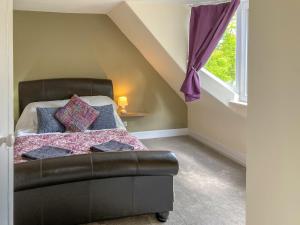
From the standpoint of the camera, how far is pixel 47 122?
14.3 feet

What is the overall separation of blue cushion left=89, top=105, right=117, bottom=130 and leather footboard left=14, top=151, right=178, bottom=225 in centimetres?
187

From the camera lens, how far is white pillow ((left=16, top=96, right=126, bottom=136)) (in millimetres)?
4426

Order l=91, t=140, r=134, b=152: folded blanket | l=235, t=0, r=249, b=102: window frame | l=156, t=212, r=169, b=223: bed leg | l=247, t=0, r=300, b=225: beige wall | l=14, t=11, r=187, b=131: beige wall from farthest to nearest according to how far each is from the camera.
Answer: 1. l=14, t=11, r=187, b=131: beige wall
2. l=235, t=0, r=249, b=102: window frame
3. l=91, t=140, r=134, b=152: folded blanket
4. l=156, t=212, r=169, b=223: bed leg
5. l=247, t=0, r=300, b=225: beige wall

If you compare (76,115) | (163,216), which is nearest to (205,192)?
(163,216)

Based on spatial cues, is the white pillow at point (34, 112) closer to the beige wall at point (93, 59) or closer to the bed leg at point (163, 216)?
the beige wall at point (93, 59)

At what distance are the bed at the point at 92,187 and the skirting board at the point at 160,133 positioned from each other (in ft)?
9.68

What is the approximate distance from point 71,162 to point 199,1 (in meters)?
2.71

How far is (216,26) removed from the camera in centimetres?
394

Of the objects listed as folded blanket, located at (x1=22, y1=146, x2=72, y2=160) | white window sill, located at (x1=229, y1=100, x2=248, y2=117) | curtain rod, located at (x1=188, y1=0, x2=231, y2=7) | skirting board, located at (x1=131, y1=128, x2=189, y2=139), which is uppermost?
curtain rod, located at (x1=188, y1=0, x2=231, y2=7)

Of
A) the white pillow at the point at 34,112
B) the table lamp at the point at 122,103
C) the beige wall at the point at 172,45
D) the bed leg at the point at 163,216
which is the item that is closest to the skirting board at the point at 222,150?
the beige wall at the point at 172,45

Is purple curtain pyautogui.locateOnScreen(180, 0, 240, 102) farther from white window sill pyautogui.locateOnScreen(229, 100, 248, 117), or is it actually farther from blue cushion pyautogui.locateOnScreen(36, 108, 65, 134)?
blue cushion pyautogui.locateOnScreen(36, 108, 65, 134)

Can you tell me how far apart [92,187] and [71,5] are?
2.88m

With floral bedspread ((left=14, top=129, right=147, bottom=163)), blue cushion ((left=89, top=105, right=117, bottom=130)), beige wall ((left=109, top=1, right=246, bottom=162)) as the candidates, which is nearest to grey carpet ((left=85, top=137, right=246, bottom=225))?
beige wall ((left=109, top=1, right=246, bottom=162))

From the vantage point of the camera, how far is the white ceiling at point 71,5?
4.24m
